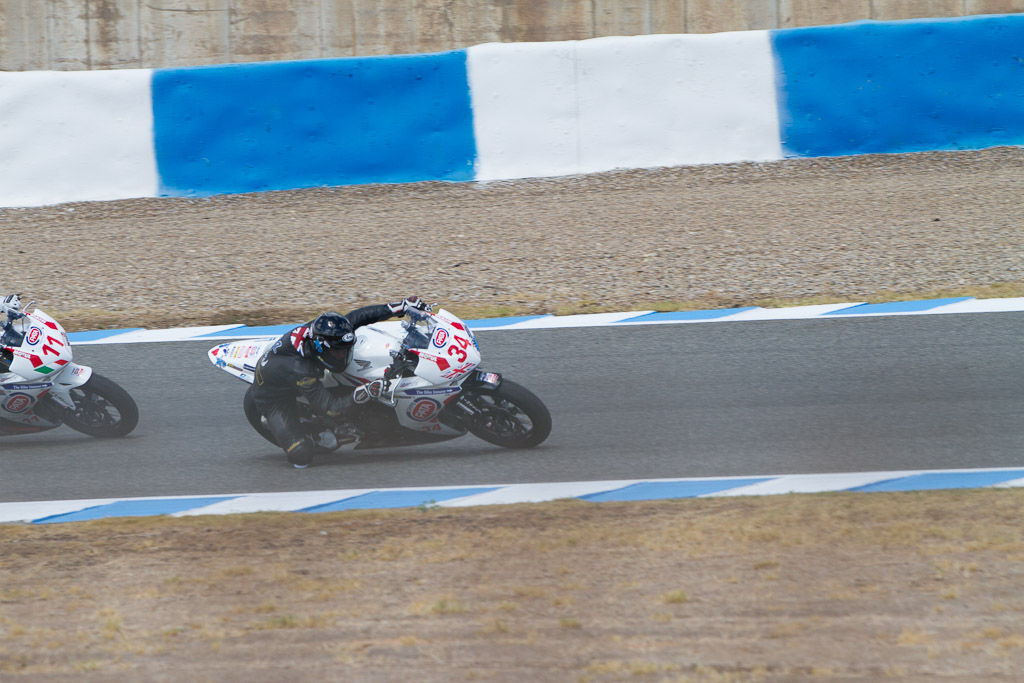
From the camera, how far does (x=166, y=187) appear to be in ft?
45.3

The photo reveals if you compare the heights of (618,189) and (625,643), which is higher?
(618,189)

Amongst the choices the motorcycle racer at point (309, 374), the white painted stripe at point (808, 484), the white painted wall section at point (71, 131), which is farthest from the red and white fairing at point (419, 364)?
the white painted wall section at point (71, 131)

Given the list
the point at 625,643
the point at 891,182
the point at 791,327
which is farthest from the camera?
the point at 891,182

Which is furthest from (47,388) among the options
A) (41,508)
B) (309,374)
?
(309,374)

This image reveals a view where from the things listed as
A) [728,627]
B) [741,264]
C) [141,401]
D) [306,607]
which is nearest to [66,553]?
[306,607]

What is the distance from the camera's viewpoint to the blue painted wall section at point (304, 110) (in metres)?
13.5

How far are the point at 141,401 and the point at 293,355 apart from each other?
2.25m

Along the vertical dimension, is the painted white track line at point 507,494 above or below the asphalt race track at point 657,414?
below

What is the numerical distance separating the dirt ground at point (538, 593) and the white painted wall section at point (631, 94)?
26.2 feet

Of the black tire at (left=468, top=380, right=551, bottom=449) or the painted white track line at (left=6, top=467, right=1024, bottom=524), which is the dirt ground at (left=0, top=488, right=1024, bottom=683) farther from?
the black tire at (left=468, top=380, right=551, bottom=449)

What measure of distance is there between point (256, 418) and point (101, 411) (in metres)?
1.37

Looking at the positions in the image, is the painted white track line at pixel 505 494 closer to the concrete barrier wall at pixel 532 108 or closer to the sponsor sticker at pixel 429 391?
the sponsor sticker at pixel 429 391

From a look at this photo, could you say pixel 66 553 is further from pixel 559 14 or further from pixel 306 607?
pixel 559 14

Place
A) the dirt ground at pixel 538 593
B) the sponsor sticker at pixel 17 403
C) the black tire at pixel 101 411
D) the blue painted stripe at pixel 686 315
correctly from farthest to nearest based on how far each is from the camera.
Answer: the blue painted stripe at pixel 686 315, the black tire at pixel 101 411, the sponsor sticker at pixel 17 403, the dirt ground at pixel 538 593
